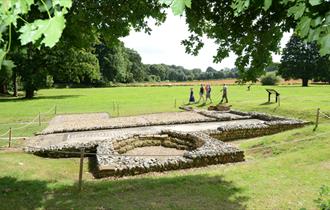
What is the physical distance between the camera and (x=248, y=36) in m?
10.7

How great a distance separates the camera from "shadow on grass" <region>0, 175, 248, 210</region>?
31.1ft

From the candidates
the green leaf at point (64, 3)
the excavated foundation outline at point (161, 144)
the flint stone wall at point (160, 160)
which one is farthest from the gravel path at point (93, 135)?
the green leaf at point (64, 3)

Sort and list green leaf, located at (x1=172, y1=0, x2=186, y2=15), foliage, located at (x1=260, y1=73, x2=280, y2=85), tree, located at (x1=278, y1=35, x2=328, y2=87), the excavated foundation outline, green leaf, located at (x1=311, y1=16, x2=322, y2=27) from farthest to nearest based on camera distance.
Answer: foliage, located at (x1=260, y1=73, x2=280, y2=85), tree, located at (x1=278, y1=35, x2=328, y2=87), the excavated foundation outline, green leaf, located at (x1=311, y1=16, x2=322, y2=27), green leaf, located at (x1=172, y1=0, x2=186, y2=15)

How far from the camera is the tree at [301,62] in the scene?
243ft

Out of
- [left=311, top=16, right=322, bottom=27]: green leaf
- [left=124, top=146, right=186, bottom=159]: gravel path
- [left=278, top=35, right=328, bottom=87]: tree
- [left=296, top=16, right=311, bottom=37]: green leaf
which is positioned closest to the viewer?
[left=311, top=16, right=322, bottom=27]: green leaf

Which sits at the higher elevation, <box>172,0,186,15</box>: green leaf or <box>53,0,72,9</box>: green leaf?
<box>172,0,186,15</box>: green leaf

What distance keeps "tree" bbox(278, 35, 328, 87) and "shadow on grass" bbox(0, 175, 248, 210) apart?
66.8 metres

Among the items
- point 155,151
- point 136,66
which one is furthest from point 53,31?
point 136,66

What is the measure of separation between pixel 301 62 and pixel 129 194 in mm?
72376

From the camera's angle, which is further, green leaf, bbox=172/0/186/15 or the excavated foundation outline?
the excavated foundation outline

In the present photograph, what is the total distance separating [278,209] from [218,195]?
67.8 inches

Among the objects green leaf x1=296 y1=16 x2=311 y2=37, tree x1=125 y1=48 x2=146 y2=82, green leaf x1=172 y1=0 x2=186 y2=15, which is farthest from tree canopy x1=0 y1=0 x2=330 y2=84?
tree x1=125 y1=48 x2=146 y2=82

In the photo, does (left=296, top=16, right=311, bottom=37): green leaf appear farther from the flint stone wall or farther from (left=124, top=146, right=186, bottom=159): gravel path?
(left=124, top=146, right=186, bottom=159): gravel path

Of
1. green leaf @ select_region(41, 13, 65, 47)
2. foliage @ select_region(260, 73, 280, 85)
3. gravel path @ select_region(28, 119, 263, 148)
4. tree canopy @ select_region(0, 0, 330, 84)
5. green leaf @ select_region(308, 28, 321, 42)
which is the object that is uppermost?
tree canopy @ select_region(0, 0, 330, 84)
